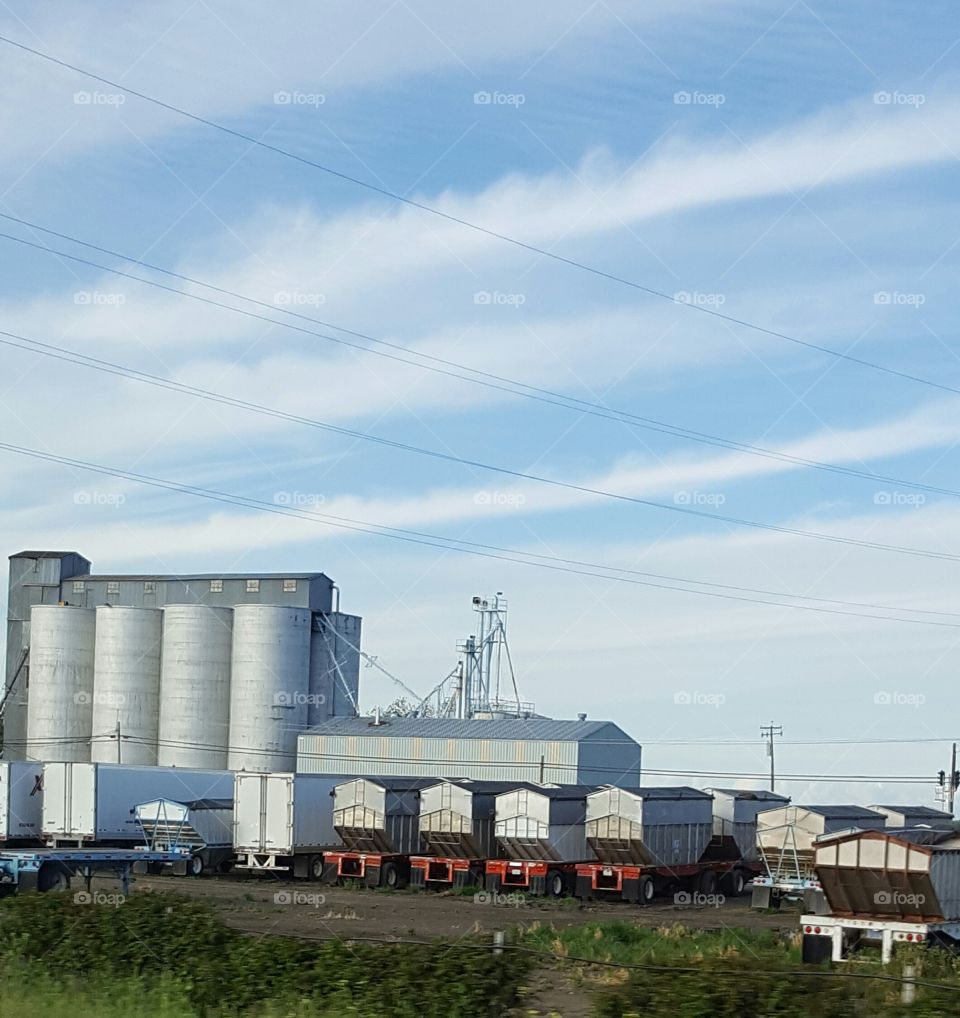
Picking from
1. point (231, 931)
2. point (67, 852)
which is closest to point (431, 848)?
point (67, 852)

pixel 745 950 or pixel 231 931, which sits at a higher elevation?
pixel 231 931

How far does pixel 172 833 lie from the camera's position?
164 feet

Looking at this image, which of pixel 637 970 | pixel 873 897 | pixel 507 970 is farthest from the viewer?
pixel 873 897

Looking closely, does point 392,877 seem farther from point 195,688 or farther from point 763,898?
point 195,688

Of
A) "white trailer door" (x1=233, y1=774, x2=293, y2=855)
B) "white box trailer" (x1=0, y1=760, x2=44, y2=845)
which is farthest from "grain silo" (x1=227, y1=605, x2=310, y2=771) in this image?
"white trailer door" (x1=233, y1=774, x2=293, y2=855)

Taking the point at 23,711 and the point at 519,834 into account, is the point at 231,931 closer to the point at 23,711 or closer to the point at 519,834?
the point at 519,834

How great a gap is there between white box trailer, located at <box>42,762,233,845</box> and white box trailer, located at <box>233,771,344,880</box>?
485 cm

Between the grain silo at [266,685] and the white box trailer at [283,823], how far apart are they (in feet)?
60.8

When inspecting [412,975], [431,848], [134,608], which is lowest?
[431,848]

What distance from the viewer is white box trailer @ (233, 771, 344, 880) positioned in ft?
157

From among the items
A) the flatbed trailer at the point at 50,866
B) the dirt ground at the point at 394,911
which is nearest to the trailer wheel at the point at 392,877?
the dirt ground at the point at 394,911

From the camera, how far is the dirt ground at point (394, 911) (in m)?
33.1

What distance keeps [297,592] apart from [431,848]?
26100 mm

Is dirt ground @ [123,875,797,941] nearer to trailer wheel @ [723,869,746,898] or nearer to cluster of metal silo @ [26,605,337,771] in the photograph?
trailer wheel @ [723,869,746,898]
